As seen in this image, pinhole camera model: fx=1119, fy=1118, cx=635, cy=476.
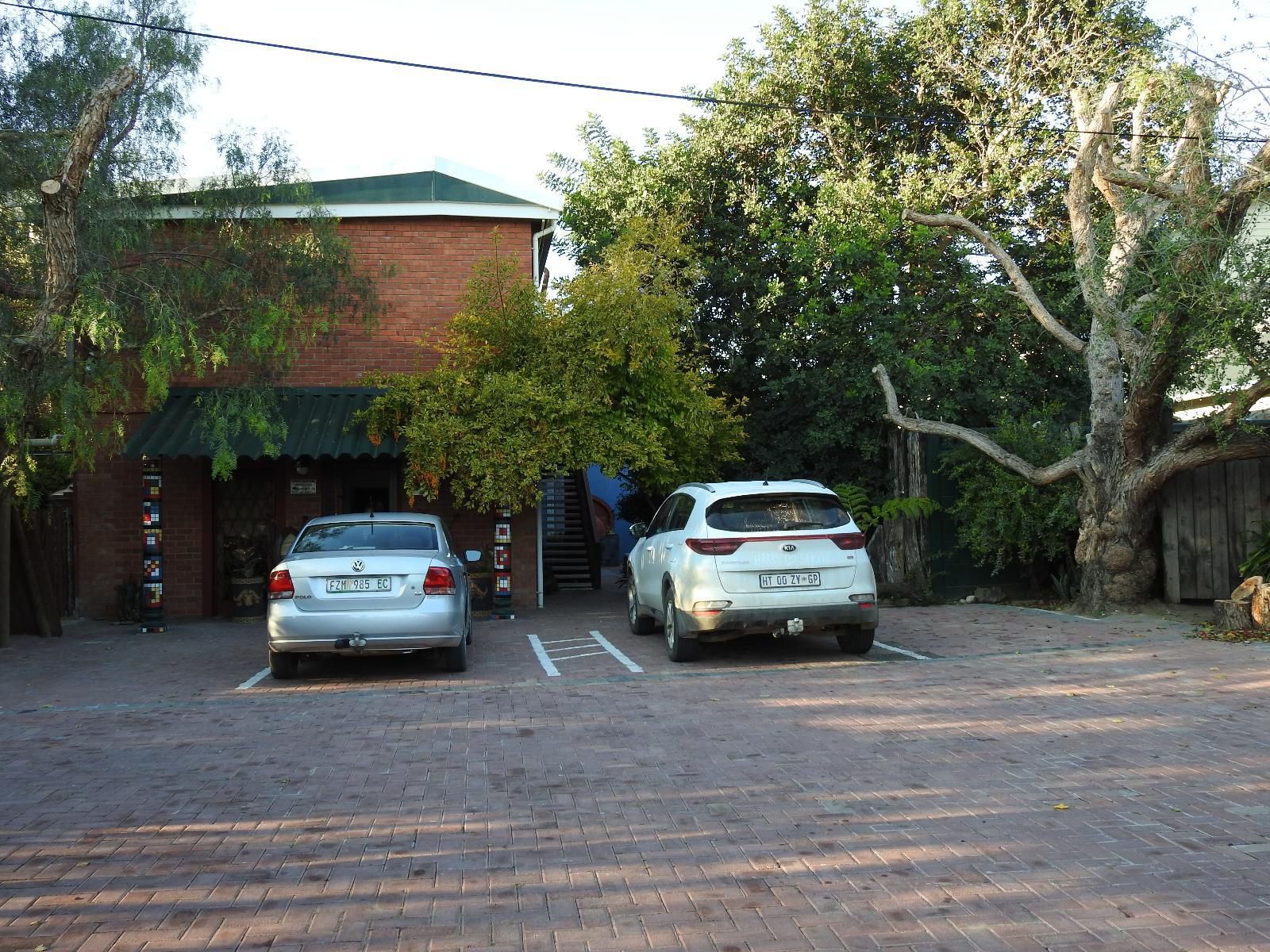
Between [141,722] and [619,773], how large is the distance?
4.06 m

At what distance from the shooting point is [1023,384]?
20266 mm

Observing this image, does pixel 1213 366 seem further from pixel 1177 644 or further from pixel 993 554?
pixel 993 554

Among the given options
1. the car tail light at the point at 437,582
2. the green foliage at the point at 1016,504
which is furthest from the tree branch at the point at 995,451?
the car tail light at the point at 437,582

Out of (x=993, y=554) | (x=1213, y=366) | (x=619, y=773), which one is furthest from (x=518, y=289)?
(x=619, y=773)

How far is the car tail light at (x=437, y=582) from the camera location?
1006 cm

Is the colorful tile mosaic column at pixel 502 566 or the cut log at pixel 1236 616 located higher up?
the colorful tile mosaic column at pixel 502 566

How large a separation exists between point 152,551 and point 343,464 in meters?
3.30

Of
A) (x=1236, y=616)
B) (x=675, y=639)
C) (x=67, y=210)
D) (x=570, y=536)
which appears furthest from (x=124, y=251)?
(x=1236, y=616)

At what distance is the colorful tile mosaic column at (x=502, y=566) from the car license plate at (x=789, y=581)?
5.90 m

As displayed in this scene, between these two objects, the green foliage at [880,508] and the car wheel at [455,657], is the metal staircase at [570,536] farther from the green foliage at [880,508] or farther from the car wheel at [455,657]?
the car wheel at [455,657]

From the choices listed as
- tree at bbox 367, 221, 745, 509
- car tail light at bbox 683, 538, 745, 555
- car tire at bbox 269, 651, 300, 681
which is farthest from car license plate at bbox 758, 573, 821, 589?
tree at bbox 367, 221, 745, 509

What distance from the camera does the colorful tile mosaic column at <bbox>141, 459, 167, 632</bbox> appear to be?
14984 millimetres

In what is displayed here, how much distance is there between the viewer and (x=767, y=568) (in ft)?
34.0

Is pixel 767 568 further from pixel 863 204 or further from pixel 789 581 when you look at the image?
pixel 863 204
